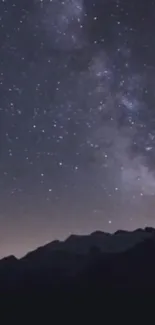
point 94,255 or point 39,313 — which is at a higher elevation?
point 94,255

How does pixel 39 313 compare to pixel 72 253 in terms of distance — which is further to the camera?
pixel 72 253

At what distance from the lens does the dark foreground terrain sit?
105 ft

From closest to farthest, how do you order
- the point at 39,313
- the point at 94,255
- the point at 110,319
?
1. the point at 110,319
2. the point at 39,313
3. the point at 94,255

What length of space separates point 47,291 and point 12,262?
6.68m

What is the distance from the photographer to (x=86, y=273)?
3441 centimetres

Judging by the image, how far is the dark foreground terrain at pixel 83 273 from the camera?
32156 millimetres

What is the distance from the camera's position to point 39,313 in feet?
103

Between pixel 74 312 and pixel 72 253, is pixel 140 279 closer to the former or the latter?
pixel 74 312

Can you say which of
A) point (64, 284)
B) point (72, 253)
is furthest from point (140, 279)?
point (72, 253)

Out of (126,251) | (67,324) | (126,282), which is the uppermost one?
(126,251)

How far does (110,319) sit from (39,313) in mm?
5309

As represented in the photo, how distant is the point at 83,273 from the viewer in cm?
3447

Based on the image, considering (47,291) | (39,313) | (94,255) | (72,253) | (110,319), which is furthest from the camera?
(72,253)

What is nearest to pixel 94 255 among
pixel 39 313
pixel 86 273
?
pixel 86 273
